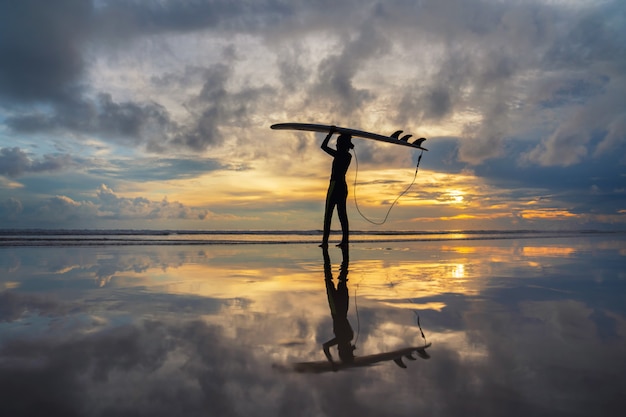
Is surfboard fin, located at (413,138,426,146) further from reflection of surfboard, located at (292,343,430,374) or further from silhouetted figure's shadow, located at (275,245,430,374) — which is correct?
reflection of surfboard, located at (292,343,430,374)

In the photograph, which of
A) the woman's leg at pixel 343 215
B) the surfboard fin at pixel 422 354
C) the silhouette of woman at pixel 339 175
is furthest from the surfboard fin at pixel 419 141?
the surfboard fin at pixel 422 354

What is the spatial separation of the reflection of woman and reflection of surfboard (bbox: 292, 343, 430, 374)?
2.1 inches

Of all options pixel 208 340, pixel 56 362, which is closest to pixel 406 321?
pixel 208 340

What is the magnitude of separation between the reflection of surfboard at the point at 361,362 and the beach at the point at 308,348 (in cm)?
1

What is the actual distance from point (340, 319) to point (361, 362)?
1.15 metres

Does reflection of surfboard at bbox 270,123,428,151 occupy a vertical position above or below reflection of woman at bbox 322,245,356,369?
above

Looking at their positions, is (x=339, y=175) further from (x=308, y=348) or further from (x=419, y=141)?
(x=308, y=348)

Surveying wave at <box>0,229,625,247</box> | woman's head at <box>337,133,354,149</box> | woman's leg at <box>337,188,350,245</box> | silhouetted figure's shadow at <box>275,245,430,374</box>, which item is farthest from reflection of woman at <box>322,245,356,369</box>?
wave at <box>0,229,625,247</box>

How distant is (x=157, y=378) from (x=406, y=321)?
205 cm

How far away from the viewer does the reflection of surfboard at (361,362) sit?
2406 mm

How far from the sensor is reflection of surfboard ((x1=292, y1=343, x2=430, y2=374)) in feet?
7.89

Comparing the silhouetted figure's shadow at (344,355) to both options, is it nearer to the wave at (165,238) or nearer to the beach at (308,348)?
the beach at (308,348)

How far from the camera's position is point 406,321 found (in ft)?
11.7

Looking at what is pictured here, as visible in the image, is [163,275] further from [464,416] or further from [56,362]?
[464,416]
